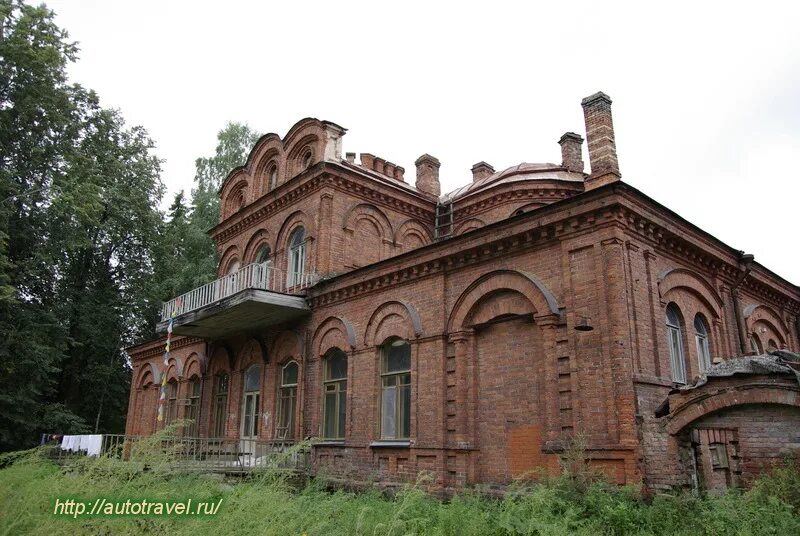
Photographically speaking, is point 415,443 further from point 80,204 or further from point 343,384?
point 80,204

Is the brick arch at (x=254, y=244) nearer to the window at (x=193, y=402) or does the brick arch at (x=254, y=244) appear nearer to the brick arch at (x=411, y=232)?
the brick arch at (x=411, y=232)

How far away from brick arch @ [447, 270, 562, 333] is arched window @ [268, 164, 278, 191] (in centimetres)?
1057

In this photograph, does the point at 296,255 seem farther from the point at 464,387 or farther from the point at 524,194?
the point at 464,387

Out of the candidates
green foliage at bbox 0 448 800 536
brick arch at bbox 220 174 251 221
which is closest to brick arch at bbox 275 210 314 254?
brick arch at bbox 220 174 251 221

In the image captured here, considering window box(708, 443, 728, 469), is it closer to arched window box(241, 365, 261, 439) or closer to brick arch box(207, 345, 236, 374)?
arched window box(241, 365, 261, 439)

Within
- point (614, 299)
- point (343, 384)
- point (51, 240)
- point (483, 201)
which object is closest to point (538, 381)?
point (614, 299)

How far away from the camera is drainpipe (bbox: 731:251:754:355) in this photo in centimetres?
1351

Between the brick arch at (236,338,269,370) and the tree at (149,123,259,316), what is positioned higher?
the tree at (149,123,259,316)

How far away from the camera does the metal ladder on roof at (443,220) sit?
67.1 feet

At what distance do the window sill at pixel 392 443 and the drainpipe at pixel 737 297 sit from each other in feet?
25.4

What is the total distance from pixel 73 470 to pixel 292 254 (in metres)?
12.8

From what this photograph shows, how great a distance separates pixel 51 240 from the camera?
23.9 metres

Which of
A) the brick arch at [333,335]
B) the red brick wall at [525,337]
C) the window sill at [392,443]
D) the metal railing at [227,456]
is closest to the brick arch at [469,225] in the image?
the red brick wall at [525,337]

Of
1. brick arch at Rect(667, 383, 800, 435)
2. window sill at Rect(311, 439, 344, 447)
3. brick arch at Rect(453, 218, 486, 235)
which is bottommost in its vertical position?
window sill at Rect(311, 439, 344, 447)
